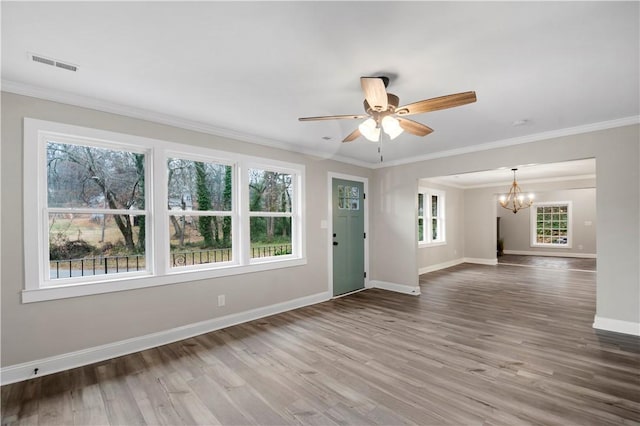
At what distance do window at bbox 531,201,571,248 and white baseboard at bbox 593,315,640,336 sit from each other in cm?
851

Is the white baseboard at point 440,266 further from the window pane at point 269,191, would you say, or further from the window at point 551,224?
the window pane at point 269,191

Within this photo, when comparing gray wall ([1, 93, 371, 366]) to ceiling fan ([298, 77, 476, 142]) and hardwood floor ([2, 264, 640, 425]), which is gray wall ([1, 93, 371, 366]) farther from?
ceiling fan ([298, 77, 476, 142])

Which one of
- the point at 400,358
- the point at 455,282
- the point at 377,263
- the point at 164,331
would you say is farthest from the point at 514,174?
the point at 164,331

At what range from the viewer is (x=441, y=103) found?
2168 mm

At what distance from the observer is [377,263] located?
585 cm

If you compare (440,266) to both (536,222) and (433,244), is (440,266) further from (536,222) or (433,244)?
(536,222)

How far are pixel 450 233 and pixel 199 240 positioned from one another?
7268 millimetres

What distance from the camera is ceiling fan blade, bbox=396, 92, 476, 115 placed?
6.68ft

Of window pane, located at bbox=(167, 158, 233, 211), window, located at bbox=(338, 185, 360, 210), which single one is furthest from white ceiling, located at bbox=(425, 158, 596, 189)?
window pane, located at bbox=(167, 158, 233, 211)

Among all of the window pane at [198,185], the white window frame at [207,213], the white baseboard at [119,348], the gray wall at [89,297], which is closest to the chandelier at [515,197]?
the white window frame at [207,213]

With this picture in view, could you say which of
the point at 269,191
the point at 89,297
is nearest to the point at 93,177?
the point at 89,297

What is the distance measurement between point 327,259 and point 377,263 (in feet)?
4.36

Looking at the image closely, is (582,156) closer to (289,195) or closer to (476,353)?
(476,353)

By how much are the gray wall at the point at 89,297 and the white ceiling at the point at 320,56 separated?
0.62ft
